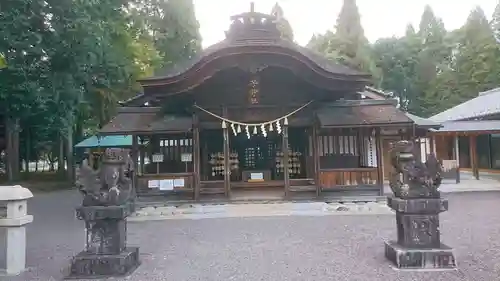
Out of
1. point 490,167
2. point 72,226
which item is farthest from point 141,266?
point 490,167

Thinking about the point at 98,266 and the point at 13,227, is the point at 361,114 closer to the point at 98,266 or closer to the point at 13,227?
the point at 98,266

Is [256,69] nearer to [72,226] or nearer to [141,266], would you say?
[72,226]

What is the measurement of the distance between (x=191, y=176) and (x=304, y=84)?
433 centimetres

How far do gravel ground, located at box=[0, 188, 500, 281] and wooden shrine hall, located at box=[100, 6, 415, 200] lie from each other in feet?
7.94

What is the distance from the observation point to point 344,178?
40.0ft

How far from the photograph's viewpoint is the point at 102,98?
21.5 meters

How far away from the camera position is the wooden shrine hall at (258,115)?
11672mm

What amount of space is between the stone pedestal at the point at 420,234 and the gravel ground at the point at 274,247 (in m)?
0.26

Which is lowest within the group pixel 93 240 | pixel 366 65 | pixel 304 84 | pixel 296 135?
pixel 93 240

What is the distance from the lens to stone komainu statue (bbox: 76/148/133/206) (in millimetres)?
5461

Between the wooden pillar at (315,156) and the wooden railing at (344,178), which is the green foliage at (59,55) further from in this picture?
the wooden railing at (344,178)

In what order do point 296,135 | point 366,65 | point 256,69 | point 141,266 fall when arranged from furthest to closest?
→ point 366,65
point 296,135
point 256,69
point 141,266

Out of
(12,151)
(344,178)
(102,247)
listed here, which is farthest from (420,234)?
(12,151)

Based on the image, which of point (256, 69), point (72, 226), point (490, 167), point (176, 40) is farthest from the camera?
point (176, 40)
